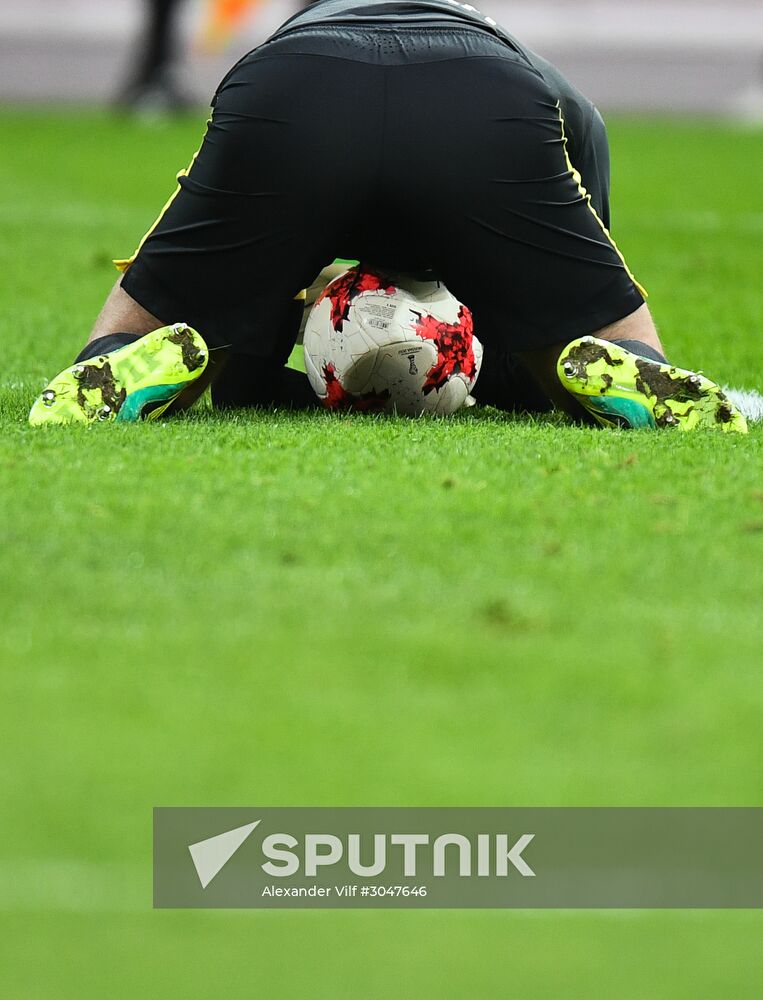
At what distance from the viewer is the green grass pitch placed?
1716 millimetres

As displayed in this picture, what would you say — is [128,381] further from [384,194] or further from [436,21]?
[436,21]

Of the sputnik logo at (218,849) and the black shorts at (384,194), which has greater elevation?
the black shorts at (384,194)

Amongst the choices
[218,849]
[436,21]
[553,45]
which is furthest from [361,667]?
[553,45]

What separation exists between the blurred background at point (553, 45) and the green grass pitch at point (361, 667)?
1684 centimetres

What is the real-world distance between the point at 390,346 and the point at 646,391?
559 millimetres

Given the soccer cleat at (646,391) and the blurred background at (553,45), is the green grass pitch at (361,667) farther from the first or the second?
the blurred background at (553,45)

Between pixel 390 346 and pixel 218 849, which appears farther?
pixel 390 346

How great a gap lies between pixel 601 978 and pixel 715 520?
135 cm

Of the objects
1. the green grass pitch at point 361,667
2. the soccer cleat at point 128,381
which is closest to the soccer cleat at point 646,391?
the green grass pitch at point 361,667

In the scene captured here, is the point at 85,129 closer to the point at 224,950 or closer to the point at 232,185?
the point at 232,185

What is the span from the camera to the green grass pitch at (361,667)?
1.72 meters

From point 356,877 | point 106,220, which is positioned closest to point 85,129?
point 106,220

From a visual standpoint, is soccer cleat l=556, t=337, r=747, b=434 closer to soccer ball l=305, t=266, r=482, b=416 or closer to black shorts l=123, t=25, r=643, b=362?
black shorts l=123, t=25, r=643, b=362

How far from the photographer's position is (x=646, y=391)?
12.0 feet
